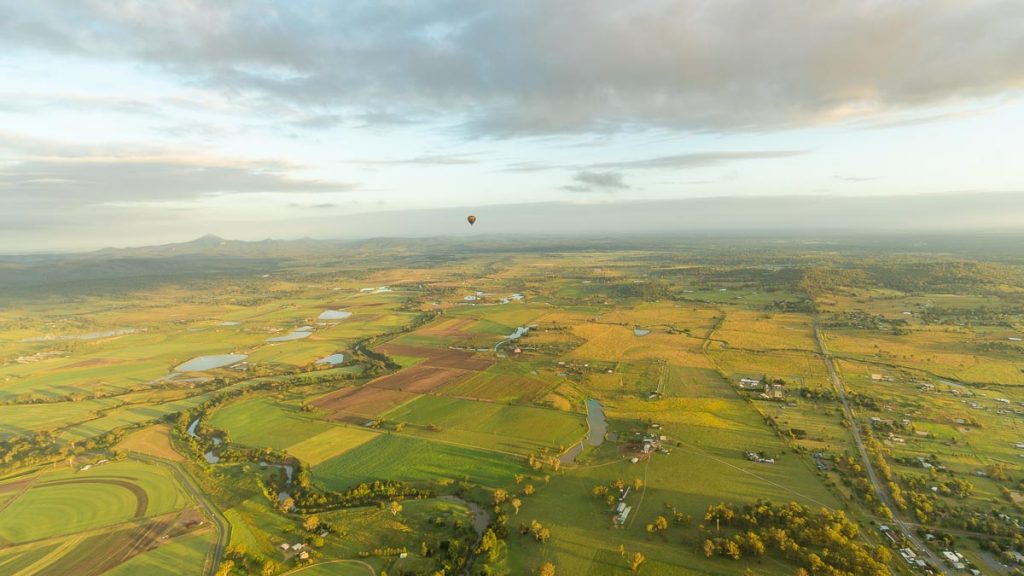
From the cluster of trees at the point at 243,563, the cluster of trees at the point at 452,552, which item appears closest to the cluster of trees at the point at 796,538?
the cluster of trees at the point at 452,552

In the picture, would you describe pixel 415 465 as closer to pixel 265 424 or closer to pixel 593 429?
pixel 593 429

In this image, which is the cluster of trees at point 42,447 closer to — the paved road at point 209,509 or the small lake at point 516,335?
the paved road at point 209,509

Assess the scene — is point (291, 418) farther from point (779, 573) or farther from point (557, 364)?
point (779, 573)

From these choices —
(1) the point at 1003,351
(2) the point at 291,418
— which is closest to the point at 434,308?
(2) the point at 291,418

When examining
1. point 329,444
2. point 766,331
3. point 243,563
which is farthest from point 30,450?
point 766,331

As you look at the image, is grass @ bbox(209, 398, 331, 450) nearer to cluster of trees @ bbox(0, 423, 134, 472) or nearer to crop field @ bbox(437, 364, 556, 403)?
cluster of trees @ bbox(0, 423, 134, 472)
